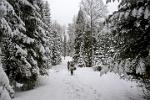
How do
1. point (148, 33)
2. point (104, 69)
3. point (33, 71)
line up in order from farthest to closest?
point (33, 71)
point (104, 69)
point (148, 33)

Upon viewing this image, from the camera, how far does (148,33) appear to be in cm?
642

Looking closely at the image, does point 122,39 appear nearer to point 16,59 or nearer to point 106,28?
point 106,28

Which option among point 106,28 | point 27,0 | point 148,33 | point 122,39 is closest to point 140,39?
point 148,33

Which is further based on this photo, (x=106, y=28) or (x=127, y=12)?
(x=106, y=28)

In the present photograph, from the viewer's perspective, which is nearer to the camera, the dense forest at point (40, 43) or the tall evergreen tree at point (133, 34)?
the tall evergreen tree at point (133, 34)

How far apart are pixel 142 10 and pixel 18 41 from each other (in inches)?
273

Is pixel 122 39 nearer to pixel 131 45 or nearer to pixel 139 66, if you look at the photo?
pixel 131 45

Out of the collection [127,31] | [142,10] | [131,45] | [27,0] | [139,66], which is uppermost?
[27,0]

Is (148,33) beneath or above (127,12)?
beneath

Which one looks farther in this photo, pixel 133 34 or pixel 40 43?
pixel 40 43

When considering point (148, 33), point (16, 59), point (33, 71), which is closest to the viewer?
point (148, 33)

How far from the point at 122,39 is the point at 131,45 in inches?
22.9

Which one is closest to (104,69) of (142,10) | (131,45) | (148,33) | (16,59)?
(131,45)

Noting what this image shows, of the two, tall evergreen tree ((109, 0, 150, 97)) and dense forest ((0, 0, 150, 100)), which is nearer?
tall evergreen tree ((109, 0, 150, 97))
